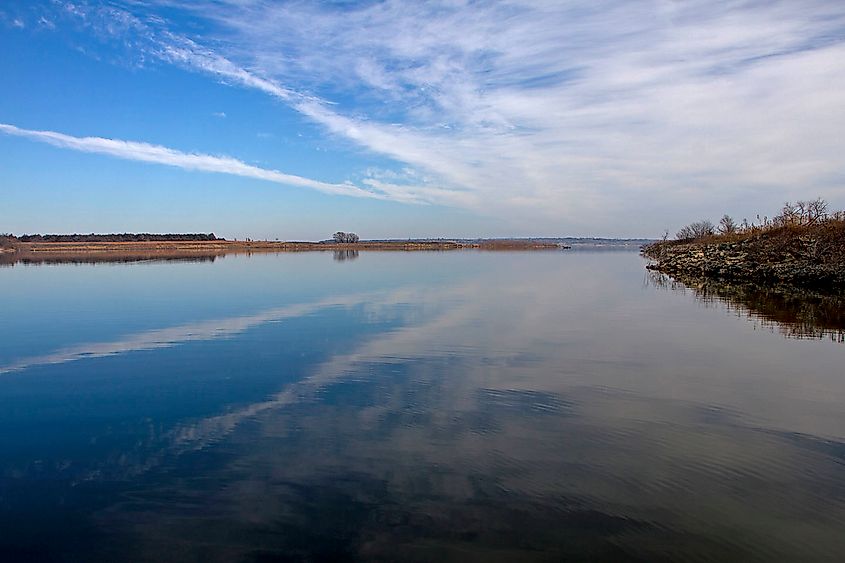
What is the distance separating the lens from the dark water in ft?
15.6

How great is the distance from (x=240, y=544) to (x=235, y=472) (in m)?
1.46

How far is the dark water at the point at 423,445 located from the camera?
187 inches

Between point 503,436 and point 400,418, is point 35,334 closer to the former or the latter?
point 400,418

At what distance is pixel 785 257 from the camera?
29.4m

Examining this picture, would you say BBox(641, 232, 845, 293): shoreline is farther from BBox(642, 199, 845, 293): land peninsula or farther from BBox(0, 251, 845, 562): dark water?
BBox(0, 251, 845, 562): dark water

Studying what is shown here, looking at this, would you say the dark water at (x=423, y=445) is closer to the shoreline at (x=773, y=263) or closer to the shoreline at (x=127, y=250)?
the shoreline at (x=773, y=263)

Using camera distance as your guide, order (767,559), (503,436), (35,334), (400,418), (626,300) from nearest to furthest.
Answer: (767,559) < (503,436) < (400,418) < (35,334) < (626,300)

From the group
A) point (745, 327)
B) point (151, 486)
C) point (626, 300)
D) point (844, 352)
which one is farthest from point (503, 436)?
point (626, 300)

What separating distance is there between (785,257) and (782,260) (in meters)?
0.23

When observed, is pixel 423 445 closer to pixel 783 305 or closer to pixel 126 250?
pixel 783 305

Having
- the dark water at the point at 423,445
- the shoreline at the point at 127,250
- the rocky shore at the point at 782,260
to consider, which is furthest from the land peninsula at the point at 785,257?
the shoreline at the point at 127,250

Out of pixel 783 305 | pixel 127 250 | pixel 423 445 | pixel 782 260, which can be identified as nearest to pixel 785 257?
pixel 782 260

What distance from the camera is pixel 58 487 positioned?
5.70m

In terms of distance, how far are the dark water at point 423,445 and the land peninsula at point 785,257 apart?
15.5 metres
